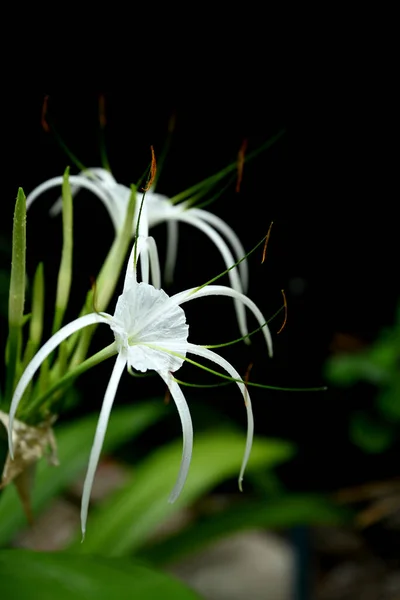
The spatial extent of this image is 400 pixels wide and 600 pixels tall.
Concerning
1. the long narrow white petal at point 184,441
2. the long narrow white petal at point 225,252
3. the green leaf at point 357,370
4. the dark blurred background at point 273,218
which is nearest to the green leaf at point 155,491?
the green leaf at point 357,370

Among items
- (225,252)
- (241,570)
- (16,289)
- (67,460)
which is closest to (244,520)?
(67,460)

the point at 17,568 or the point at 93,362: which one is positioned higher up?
the point at 93,362

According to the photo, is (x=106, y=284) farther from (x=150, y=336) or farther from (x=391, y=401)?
(x=391, y=401)

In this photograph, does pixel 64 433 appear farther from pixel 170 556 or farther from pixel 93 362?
pixel 93 362

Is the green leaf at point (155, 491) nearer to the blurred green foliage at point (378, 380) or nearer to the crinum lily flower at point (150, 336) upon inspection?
the blurred green foliage at point (378, 380)

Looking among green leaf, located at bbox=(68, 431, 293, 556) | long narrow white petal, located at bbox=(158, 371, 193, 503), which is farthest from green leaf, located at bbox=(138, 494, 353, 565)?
long narrow white petal, located at bbox=(158, 371, 193, 503)

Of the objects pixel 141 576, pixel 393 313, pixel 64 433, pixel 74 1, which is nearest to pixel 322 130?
pixel 393 313
